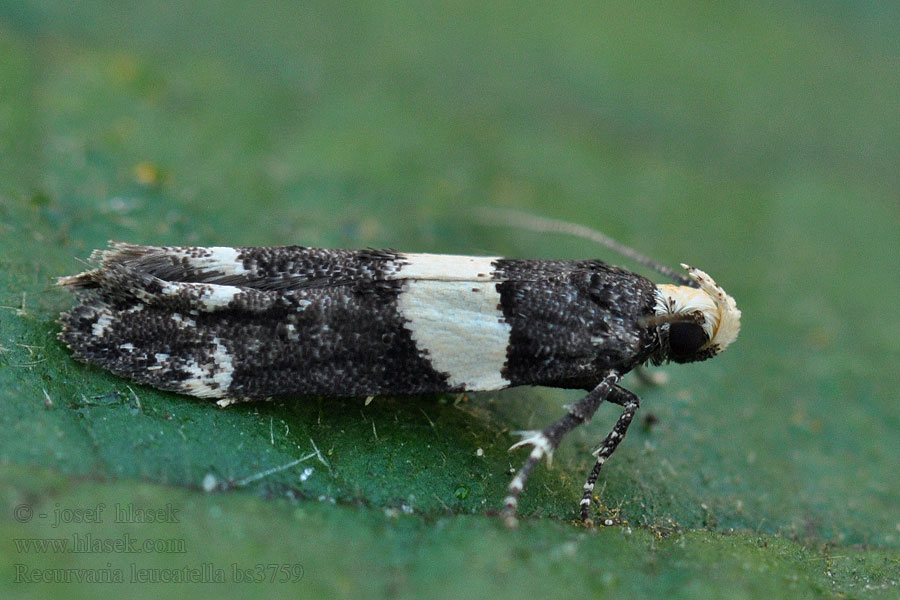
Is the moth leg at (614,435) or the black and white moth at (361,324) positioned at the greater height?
the black and white moth at (361,324)

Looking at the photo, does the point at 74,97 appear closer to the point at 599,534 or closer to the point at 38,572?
the point at 38,572

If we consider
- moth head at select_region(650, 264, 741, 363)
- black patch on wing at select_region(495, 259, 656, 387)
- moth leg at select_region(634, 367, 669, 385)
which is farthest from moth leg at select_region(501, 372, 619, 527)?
moth leg at select_region(634, 367, 669, 385)

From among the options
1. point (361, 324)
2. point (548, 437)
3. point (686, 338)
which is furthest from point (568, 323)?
point (361, 324)

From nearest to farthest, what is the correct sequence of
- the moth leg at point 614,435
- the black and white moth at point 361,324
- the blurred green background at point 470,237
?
1. the blurred green background at point 470,237
2. the black and white moth at point 361,324
3. the moth leg at point 614,435

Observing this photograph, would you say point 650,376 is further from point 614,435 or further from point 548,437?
point 548,437

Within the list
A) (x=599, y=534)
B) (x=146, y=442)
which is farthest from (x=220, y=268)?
(x=599, y=534)

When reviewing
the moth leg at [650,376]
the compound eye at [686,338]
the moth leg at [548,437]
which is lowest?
the moth leg at [650,376]

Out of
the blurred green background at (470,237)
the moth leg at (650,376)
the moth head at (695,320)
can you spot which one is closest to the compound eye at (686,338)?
the moth head at (695,320)

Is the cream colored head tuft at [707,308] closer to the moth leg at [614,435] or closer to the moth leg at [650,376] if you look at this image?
the moth leg at [614,435]
